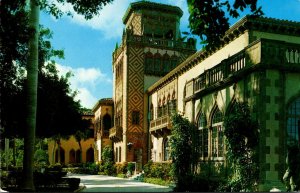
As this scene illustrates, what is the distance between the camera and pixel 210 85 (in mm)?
21766

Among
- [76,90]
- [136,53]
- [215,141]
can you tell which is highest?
[136,53]

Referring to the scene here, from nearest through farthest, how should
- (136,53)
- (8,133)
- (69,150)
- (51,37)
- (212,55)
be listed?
1. (8,133)
2. (51,37)
3. (212,55)
4. (136,53)
5. (69,150)

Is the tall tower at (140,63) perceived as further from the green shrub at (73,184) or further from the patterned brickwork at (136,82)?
the green shrub at (73,184)

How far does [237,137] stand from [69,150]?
51.8 meters

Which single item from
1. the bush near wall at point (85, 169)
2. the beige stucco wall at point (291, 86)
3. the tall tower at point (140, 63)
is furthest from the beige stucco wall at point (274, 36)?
the bush near wall at point (85, 169)

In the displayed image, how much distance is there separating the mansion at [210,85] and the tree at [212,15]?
0.48 metres

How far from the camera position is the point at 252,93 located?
17266 mm

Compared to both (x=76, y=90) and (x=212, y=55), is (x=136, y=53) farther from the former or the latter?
(x=212, y=55)

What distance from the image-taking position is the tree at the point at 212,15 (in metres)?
10.7

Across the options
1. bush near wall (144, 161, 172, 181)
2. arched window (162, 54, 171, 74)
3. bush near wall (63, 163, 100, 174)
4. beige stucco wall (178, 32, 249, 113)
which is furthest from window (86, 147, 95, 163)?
beige stucco wall (178, 32, 249, 113)

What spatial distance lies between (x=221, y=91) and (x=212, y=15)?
9.82m

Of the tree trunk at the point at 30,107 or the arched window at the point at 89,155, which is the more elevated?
the tree trunk at the point at 30,107

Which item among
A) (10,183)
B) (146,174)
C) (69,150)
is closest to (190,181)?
(10,183)

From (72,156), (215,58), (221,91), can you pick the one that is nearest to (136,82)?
(215,58)
